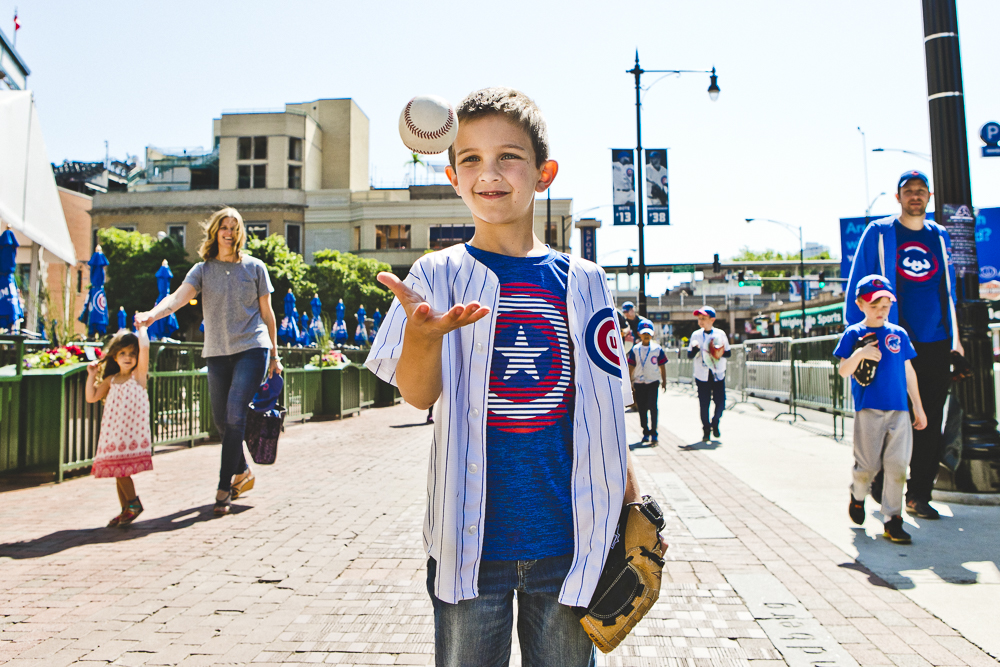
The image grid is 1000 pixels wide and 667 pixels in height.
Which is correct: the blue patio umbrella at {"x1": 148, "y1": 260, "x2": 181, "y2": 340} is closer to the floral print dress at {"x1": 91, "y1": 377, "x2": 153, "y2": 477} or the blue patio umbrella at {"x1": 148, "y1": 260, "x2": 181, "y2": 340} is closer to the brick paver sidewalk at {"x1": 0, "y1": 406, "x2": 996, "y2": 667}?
the brick paver sidewalk at {"x1": 0, "y1": 406, "x2": 996, "y2": 667}

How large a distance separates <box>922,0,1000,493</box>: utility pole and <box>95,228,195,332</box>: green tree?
46.6 meters

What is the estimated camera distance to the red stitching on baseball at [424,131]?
157 cm

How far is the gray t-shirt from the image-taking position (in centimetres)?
523

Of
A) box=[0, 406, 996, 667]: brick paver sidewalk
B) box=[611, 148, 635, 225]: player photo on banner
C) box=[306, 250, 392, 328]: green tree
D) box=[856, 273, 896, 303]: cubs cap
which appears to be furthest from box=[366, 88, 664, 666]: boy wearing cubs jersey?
box=[306, 250, 392, 328]: green tree

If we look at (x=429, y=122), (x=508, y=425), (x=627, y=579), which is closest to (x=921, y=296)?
(x=627, y=579)

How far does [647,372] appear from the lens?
10.6 meters

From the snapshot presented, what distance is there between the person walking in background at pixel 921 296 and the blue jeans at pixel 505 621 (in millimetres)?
4340

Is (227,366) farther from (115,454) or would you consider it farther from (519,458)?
(519,458)

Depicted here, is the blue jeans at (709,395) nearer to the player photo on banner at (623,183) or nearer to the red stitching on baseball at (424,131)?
the red stitching on baseball at (424,131)

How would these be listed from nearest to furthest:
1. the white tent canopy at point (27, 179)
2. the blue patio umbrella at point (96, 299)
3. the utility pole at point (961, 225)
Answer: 1. the utility pole at point (961, 225)
2. the white tent canopy at point (27, 179)
3. the blue patio umbrella at point (96, 299)

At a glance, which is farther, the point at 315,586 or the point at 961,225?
the point at 961,225

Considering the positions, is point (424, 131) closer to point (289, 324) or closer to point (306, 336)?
point (289, 324)

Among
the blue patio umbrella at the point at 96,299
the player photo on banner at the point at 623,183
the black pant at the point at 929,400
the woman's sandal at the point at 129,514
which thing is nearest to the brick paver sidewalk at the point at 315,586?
the woman's sandal at the point at 129,514

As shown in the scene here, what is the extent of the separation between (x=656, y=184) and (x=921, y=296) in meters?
15.9
